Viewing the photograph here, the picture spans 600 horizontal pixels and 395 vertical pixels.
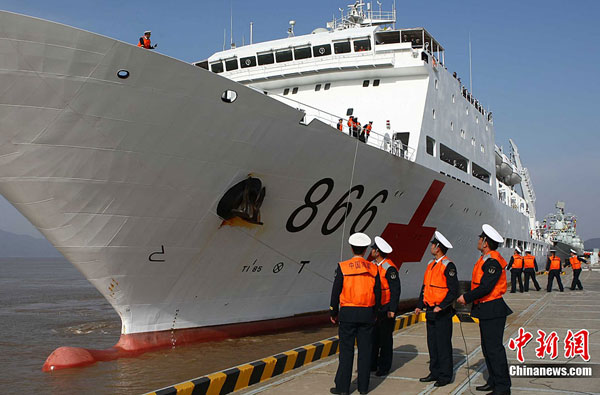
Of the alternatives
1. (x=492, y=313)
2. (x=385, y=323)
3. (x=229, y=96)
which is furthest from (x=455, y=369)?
(x=229, y=96)

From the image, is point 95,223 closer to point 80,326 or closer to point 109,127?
point 109,127

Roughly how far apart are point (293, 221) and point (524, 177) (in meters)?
24.9

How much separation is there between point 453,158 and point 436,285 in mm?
9742

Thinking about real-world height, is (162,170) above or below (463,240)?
above

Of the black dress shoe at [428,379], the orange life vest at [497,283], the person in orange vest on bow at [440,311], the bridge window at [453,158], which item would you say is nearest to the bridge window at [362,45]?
the bridge window at [453,158]

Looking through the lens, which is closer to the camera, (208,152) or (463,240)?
(208,152)

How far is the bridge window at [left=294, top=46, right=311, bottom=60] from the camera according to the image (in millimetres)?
11344

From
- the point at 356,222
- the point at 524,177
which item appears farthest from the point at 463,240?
the point at 524,177

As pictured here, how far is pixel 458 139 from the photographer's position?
13.1m

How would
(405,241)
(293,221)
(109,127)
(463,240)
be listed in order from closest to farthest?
(109,127) < (293,221) < (405,241) < (463,240)

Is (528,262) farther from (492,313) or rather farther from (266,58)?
(492,313)

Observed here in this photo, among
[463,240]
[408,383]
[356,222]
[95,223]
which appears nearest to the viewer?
[408,383]

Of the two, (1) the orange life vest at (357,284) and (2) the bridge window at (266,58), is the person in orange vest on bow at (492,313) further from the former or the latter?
(2) the bridge window at (266,58)

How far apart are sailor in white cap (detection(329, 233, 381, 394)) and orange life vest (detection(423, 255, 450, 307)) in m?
0.60
